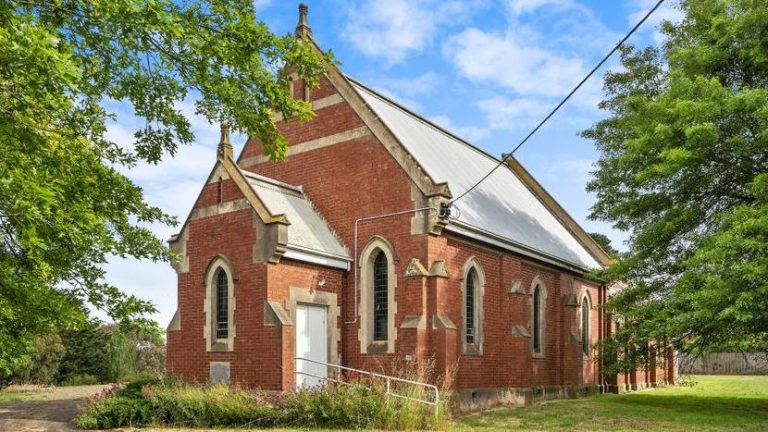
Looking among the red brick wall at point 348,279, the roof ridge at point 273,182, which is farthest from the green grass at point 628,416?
the roof ridge at point 273,182

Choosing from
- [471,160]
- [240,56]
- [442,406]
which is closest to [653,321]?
[442,406]

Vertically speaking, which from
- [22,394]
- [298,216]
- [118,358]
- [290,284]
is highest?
[298,216]

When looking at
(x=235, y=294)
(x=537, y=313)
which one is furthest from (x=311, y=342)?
(x=537, y=313)

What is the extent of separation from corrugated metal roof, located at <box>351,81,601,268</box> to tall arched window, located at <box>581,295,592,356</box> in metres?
1.61

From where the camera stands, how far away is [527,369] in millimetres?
22406

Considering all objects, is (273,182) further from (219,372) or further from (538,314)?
(538,314)

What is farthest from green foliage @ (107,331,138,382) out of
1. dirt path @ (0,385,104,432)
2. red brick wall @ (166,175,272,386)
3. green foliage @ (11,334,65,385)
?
red brick wall @ (166,175,272,386)

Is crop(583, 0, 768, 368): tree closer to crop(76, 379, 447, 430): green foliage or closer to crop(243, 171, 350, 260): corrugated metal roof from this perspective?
crop(76, 379, 447, 430): green foliage

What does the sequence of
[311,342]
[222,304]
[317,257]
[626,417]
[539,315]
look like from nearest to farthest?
1. [626,417]
2. [311,342]
3. [317,257]
4. [222,304]
5. [539,315]

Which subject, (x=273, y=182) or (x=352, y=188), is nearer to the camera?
(x=352, y=188)

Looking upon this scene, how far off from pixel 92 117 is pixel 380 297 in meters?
10.4

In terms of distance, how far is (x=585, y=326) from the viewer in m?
29.2

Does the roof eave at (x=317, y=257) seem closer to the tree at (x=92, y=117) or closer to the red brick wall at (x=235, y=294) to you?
the red brick wall at (x=235, y=294)

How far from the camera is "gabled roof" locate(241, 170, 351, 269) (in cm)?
1888
